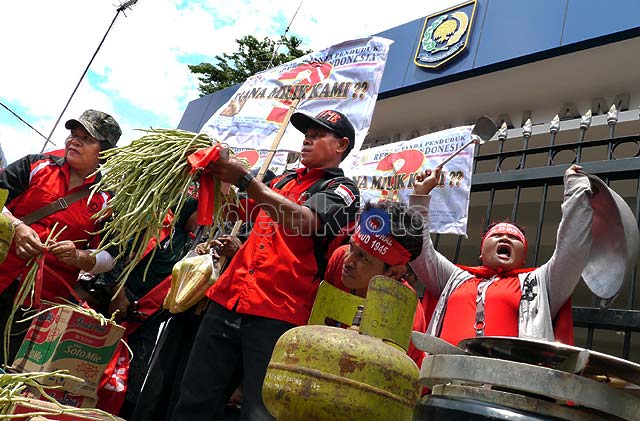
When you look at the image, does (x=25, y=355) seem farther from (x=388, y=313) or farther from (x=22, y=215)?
(x=388, y=313)

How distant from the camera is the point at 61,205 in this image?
330 cm

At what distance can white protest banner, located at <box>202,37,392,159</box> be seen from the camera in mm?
A: 4352

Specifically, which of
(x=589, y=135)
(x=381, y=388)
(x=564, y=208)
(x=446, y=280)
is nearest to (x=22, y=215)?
(x=446, y=280)

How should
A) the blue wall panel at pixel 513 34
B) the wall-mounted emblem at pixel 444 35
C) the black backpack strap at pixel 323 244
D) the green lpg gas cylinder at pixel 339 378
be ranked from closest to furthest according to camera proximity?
the green lpg gas cylinder at pixel 339 378 → the black backpack strap at pixel 323 244 → the blue wall panel at pixel 513 34 → the wall-mounted emblem at pixel 444 35

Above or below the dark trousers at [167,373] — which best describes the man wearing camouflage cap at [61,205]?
above

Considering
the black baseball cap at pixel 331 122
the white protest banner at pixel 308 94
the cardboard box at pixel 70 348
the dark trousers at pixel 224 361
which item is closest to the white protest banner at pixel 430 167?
the white protest banner at pixel 308 94

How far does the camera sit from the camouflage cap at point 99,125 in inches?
134

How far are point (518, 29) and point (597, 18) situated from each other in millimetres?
854

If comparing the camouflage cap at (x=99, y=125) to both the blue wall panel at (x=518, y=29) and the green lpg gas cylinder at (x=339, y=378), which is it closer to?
the green lpg gas cylinder at (x=339, y=378)

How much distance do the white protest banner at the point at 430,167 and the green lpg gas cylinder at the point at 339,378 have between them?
9.62ft

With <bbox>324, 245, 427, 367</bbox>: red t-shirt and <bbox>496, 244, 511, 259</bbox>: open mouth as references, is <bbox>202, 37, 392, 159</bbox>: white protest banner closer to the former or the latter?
<bbox>496, 244, 511, 259</bbox>: open mouth

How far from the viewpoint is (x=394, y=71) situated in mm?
7137

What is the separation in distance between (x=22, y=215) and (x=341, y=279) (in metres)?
2.17

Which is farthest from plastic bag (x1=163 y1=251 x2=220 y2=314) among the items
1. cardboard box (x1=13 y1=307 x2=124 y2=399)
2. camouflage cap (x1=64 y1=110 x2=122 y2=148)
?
camouflage cap (x1=64 y1=110 x2=122 y2=148)
